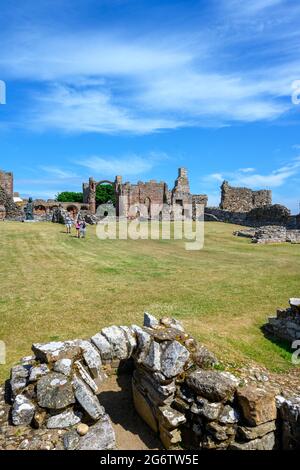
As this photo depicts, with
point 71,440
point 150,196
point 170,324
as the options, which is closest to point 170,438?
point 71,440

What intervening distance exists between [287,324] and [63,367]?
6.49 metres

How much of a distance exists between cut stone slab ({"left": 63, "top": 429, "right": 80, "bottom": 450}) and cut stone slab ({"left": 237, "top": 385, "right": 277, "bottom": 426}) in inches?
101

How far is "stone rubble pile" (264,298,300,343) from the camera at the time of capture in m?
9.95

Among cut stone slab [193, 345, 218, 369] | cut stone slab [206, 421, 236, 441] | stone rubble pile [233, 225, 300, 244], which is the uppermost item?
stone rubble pile [233, 225, 300, 244]

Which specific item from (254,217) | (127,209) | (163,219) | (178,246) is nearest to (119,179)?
(127,209)

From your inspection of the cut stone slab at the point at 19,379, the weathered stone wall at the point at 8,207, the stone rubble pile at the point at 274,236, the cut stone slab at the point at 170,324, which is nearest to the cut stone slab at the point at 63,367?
the cut stone slab at the point at 19,379

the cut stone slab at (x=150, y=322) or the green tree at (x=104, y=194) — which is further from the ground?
the green tree at (x=104, y=194)

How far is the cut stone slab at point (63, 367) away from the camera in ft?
20.2

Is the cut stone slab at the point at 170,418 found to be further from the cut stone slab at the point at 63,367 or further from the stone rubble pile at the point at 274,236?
the stone rubble pile at the point at 274,236

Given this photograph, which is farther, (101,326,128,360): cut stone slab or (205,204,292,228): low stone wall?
(205,204,292,228): low stone wall

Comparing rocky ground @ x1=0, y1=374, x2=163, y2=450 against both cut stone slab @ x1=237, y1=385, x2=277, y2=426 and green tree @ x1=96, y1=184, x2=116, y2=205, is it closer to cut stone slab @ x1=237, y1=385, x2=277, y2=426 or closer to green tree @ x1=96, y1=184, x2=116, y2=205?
cut stone slab @ x1=237, y1=385, x2=277, y2=426

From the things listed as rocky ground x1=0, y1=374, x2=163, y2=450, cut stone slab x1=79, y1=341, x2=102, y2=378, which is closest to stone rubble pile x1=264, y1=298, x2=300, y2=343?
rocky ground x1=0, y1=374, x2=163, y2=450

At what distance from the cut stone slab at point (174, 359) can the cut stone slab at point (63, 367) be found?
1578mm
